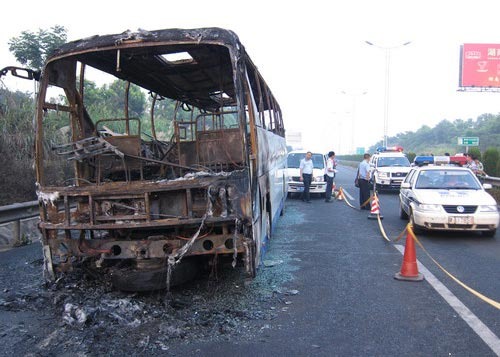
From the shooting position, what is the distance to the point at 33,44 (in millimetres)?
24250

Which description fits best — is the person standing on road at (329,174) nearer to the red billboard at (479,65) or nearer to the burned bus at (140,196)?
the burned bus at (140,196)

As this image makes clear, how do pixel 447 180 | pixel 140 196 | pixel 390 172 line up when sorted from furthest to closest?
pixel 390 172 < pixel 447 180 < pixel 140 196

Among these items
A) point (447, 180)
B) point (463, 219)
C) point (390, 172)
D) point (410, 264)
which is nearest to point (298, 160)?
point (390, 172)

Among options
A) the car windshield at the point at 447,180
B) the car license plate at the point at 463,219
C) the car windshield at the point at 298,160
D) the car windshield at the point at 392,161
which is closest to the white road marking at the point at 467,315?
the car license plate at the point at 463,219

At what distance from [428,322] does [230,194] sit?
8.04 feet

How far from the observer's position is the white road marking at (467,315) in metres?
4.35

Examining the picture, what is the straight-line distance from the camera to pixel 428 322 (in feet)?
16.1

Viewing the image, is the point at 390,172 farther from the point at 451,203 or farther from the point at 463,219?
the point at 463,219

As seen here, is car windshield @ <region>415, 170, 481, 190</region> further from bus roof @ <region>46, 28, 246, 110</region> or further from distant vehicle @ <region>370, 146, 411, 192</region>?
distant vehicle @ <region>370, 146, 411, 192</region>

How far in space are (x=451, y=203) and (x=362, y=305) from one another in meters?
4.95

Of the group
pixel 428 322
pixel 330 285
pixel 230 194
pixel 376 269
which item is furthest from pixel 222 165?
pixel 428 322

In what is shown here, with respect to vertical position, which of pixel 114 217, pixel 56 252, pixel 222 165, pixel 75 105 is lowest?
pixel 56 252

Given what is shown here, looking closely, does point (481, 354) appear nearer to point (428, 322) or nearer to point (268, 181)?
point (428, 322)

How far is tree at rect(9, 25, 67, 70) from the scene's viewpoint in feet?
79.1
